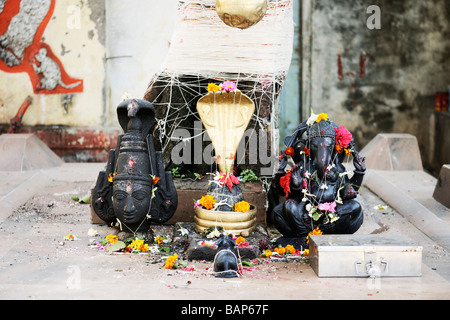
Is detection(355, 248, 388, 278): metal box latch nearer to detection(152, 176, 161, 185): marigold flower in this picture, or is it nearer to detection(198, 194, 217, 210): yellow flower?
detection(198, 194, 217, 210): yellow flower

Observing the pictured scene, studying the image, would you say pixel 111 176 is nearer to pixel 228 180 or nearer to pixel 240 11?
pixel 228 180

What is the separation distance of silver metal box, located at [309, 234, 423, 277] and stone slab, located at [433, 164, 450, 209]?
209 cm

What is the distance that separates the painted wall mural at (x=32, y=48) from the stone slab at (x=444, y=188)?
466 centimetres


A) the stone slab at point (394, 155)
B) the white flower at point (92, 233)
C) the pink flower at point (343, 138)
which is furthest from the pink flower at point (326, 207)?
the stone slab at point (394, 155)

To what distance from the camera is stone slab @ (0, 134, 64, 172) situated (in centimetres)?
739

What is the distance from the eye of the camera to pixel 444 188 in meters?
6.07

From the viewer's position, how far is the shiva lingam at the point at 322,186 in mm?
4629

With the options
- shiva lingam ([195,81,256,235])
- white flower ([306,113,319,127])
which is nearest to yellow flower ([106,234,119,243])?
shiva lingam ([195,81,256,235])

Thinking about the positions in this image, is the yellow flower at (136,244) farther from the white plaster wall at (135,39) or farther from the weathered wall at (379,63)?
the weathered wall at (379,63)

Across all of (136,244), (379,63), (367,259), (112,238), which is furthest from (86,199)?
(379,63)

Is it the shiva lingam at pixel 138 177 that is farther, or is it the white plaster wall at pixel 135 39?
the white plaster wall at pixel 135 39

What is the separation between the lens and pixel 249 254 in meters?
4.47

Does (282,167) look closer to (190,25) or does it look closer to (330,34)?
(190,25)

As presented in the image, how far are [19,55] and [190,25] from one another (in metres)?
3.96
